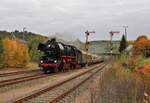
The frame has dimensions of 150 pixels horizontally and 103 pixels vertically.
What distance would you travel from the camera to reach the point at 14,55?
54.9m

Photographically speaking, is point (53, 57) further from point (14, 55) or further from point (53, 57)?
point (14, 55)

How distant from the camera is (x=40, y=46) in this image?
43.2m

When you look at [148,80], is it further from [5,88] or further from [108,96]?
[5,88]

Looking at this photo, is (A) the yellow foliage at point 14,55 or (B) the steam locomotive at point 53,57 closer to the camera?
(B) the steam locomotive at point 53,57

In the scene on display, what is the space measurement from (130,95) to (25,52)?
1744 inches

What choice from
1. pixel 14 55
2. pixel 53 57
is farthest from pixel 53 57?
pixel 14 55

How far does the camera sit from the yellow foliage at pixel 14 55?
5459 centimetres

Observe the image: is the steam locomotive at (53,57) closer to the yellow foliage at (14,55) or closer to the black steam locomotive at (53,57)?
the black steam locomotive at (53,57)

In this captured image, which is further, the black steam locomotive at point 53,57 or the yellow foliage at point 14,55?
the yellow foliage at point 14,55

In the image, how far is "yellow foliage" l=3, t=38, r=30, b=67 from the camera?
54594 mm

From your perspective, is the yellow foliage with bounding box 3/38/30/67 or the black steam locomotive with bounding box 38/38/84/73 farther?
the yellow foliage with bounding box 3/38/30/67

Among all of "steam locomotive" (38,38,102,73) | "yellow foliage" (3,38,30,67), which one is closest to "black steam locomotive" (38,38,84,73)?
"steam locomotive" (38,38,102,73)

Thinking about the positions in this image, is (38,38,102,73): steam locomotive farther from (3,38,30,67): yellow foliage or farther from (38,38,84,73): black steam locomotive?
(3,38,30,67): yellow foliage

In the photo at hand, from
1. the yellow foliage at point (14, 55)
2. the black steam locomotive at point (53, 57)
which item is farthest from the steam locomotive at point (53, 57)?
the yellow foliage at point (14, 55)
